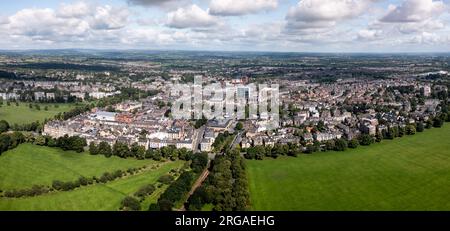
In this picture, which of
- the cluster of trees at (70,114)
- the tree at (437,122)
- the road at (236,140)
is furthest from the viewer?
the cluster of trees at (70,114)

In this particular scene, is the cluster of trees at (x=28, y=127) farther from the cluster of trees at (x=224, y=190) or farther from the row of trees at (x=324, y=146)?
the cluster of trees at (x=224, y=190)

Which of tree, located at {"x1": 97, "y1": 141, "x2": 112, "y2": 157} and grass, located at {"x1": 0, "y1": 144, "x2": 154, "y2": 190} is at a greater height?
tree, located at {"x1": 97, "y1": 141, "x2": 112, "y2": 157}

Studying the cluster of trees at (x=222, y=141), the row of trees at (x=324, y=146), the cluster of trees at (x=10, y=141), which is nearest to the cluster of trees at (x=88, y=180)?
the cluster of trees at (x=222, y=141)

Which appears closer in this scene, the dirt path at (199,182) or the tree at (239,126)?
the dirt path at (199,182)

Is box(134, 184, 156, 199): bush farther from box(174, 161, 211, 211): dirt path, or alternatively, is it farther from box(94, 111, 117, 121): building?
box(94, 111, 117, 121): building

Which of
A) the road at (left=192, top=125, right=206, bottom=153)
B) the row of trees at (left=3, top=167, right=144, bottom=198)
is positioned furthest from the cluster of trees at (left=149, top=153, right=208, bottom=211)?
the road at (left=192, top=125, right=206, bottom=153)
